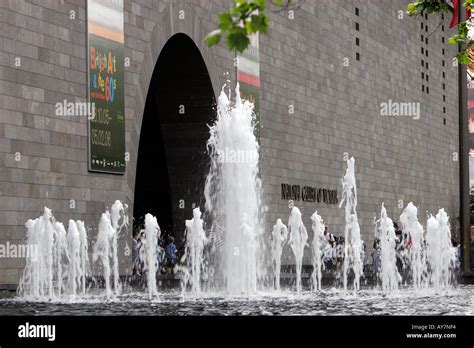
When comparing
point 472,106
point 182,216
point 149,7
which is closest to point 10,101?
point 149,7

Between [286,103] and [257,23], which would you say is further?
[286,103]

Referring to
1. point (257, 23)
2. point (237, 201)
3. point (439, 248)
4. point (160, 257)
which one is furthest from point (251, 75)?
point (257, 23)

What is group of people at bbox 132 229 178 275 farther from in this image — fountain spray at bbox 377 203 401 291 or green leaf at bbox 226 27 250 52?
green leaf at bbox 226 27 250 52

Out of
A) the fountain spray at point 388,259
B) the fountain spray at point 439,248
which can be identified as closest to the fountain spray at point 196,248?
the fountain spray at point 388,259

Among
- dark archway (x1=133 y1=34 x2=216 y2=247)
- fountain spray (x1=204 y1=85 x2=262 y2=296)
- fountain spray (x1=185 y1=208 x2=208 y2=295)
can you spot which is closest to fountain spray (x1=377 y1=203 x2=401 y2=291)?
fountain spray (x1=185 y1=208 x2=208 y2=295)

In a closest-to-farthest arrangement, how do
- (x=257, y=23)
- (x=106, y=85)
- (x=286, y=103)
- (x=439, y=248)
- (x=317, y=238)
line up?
(x=257, y=23)
(x=106, y=85)
(x=439, y=248)
(x=317, y=238)
(x=286, y=103)

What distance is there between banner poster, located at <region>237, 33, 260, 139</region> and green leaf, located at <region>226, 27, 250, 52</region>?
21.8m

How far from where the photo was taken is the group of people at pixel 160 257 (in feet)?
76.9

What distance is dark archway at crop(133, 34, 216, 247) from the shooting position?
27.3 meters

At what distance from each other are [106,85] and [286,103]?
10787mm

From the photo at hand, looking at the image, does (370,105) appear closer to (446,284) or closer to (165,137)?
(165,137)

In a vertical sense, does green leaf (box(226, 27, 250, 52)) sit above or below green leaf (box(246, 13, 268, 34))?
below

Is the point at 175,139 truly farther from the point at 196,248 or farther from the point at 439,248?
the point at 439,248

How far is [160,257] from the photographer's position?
25172 mm
